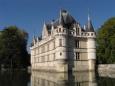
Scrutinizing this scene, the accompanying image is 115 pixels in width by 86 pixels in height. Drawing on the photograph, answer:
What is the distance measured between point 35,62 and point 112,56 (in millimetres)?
22551

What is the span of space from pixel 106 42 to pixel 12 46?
2632 centimetres

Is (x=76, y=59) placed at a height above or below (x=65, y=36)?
below

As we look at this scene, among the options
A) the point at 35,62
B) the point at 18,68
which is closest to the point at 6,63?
the point at 18,68

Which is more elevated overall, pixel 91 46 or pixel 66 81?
pixel 91 46

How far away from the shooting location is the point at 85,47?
1730 inches

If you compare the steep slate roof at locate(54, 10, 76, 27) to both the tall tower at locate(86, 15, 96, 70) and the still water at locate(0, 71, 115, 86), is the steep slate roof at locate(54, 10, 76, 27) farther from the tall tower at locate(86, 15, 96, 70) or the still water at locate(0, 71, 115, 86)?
the still water at locate(0, 71, 115, 86)

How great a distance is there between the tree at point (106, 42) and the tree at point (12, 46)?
77.3ft

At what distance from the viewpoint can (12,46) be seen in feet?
223

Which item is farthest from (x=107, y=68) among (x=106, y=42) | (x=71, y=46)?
(x=106, y=42)

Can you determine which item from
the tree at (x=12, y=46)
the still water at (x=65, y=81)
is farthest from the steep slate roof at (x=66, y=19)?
the tree at (x=12, y=46)

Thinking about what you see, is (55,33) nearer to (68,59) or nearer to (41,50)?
(68,59)

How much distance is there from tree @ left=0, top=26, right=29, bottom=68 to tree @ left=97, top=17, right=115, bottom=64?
77.3ft

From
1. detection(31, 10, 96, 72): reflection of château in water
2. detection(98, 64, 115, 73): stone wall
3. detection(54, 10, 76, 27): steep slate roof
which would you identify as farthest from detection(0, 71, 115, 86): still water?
detection(54, 10, 76, 27): steep slate roof

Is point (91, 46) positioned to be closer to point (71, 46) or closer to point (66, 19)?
point (71, 46)
